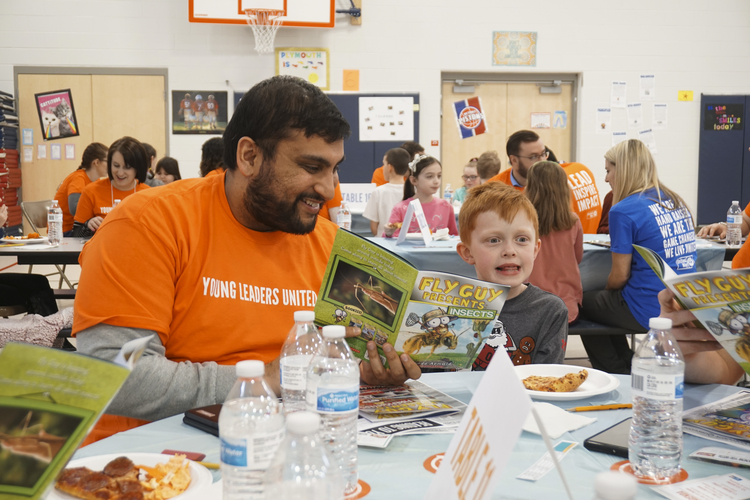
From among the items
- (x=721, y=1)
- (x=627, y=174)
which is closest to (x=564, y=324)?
(x=627, y=174)

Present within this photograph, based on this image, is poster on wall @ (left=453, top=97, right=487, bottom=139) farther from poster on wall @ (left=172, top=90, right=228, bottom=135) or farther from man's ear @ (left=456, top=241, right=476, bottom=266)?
man's ear @ (left=456, top=241, right=476, bottom=266)

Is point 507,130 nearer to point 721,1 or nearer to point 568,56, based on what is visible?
point 568,56

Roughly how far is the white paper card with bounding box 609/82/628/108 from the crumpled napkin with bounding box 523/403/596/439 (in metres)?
7.46

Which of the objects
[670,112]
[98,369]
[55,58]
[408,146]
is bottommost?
[98,369]

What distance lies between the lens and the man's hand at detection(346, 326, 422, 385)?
123cm

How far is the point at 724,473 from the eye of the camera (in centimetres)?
89

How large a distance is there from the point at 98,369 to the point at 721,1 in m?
9.20

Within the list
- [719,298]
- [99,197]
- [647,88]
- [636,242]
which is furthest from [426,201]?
[647,88]

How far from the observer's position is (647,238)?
10.4 feet

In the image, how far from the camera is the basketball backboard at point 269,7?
6779 millimetres

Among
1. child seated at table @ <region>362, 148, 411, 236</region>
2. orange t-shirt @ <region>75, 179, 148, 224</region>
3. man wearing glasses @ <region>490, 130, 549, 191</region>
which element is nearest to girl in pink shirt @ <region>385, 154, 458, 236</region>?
child seated at table @ <region>362, 148, 411, 236</region>

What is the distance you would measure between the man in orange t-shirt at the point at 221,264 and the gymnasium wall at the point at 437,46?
642 centimetres

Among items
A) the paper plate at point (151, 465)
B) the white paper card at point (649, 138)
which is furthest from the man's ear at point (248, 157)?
the white paper card at point (649, 138)

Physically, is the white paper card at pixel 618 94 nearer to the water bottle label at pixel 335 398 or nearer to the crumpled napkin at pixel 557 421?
the crumpled napkin at pixel 557 421
